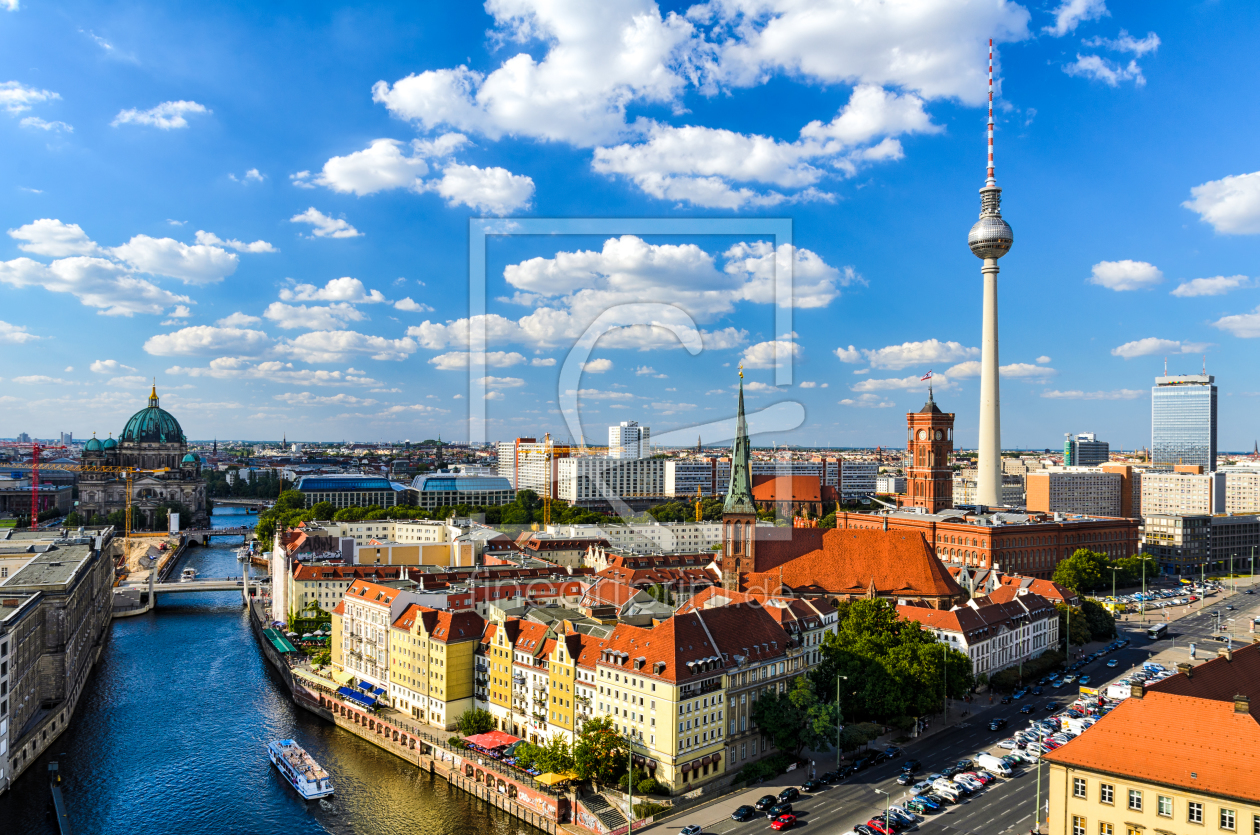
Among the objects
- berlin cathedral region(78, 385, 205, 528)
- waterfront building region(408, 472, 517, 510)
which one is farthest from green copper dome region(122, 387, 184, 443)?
waterfront building region(408, 472, 517, 510)

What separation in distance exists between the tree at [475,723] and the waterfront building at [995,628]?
24.6 metres

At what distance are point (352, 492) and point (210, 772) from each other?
4958 inches

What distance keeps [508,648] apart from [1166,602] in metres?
66.4

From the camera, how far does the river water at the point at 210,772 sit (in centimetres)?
3659

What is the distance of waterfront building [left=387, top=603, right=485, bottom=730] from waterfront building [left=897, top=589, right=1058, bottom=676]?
83.4 ft

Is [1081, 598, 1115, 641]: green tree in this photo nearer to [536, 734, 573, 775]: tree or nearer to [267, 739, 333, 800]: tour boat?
[536, 734, 573, 775]: tree

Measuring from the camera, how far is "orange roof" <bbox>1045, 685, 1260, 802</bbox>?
2439 cm

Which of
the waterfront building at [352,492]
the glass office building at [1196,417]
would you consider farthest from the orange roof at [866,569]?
the glass office building at [1196,417]

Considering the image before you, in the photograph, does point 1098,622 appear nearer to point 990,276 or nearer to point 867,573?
point 867,573

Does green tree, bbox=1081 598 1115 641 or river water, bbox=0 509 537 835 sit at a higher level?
green tree, bbox=1081 598 1115 641

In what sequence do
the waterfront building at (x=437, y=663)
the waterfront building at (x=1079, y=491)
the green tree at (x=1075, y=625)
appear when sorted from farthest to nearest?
the waterfront building at (x=1079, y=491), the green tree at (x=1075, y=625), the waterfront building at (x=437, y=663)

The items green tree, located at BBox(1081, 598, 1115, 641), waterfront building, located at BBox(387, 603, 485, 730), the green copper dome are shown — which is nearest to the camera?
waterfront building, located at BBox(387, 603, 485, 730)

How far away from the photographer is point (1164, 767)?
82.5ft

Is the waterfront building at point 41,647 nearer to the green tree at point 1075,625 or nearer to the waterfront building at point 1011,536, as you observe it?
the waterfront building at point 1011,536
